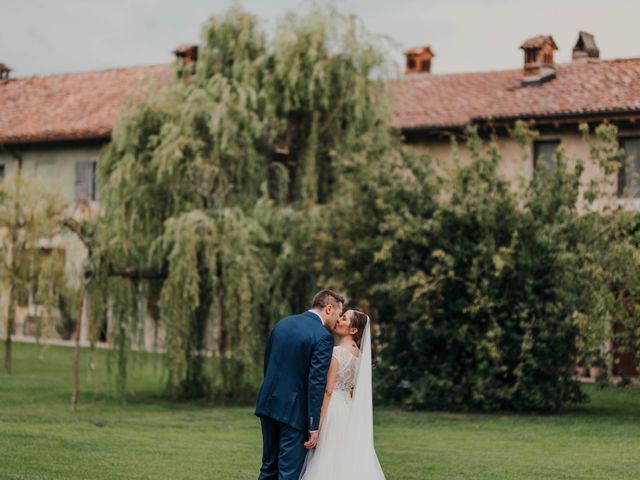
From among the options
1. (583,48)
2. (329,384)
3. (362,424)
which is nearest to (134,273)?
(362,424)

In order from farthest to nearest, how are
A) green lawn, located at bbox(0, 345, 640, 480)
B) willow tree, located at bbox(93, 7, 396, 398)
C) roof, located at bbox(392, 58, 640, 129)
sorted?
roof, located at bbox(392, 58, 640, 129) < willow tree, located at bbox(93, 7, 396, 398) < green lawn, located at bbox(0, 345, 640, 480)

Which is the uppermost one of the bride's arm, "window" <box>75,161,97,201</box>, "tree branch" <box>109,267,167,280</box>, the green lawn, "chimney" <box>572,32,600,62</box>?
"chimney" <box>572,32,600,62</box>

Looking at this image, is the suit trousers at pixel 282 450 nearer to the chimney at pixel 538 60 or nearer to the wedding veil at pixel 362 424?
the wedding veil at pixel 362 424

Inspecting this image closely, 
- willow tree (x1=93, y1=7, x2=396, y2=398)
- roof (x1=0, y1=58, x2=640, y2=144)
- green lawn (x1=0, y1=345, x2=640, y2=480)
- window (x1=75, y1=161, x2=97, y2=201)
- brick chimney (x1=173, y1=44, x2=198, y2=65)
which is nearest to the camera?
green lawn (x1=0, y1=345, x2=640, y2=480)

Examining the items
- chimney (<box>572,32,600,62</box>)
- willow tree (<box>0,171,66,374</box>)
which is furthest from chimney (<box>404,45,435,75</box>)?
willow tree (<box>0,171,66,374</box>)

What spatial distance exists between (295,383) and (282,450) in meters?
0.55

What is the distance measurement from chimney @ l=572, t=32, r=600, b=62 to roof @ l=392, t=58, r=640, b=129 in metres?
1.76

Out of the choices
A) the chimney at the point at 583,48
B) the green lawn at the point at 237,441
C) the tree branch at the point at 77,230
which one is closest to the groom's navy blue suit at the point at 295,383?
the green lawn at the point at 237,441

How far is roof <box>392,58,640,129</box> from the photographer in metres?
30.9

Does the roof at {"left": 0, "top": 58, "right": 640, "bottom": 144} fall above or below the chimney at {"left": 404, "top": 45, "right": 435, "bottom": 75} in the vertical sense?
below

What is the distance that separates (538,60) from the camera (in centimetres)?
3431

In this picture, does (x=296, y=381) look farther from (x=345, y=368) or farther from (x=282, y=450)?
(x=345, y=368)

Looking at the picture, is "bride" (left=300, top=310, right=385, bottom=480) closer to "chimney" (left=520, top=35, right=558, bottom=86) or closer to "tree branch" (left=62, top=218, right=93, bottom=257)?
"tree branch" (left=62, top=218, right=93, bottom=257)

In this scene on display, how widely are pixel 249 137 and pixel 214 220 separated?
6.57ft
